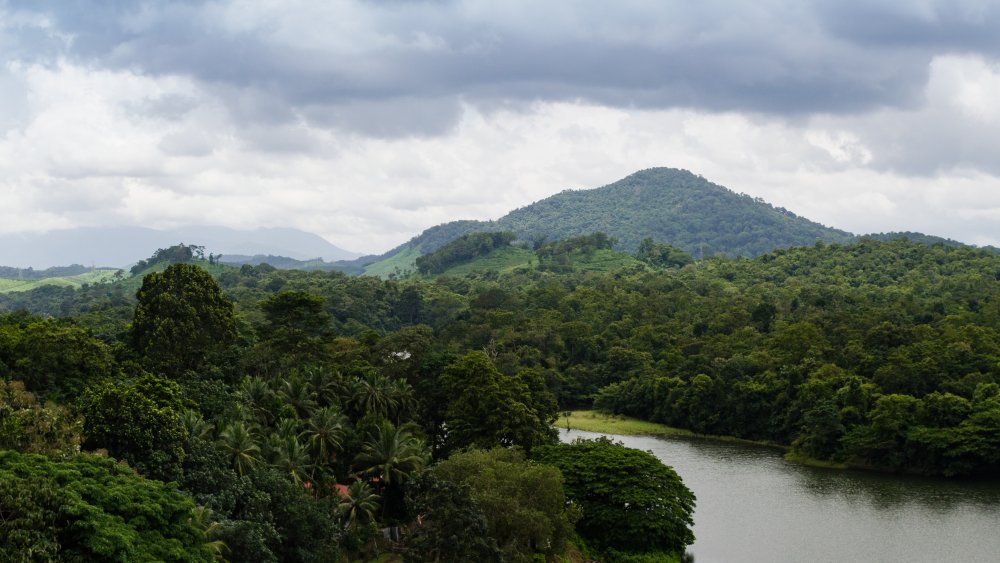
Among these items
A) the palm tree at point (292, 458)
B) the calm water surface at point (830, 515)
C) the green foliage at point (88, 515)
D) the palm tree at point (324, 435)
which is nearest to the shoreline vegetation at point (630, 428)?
the calm water surface at point (830, 515)

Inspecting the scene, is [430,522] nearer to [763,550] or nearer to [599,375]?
[763,550]

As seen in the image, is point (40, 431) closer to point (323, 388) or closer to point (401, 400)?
point (323, 388)

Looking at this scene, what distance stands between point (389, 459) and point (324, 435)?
347 centimetres

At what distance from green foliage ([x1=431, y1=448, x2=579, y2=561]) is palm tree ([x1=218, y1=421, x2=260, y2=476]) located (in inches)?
314

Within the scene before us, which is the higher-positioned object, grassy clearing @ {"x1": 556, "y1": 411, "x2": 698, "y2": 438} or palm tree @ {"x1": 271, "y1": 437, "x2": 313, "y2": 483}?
palm tree @ {"x1": 271, "y1": 437, "x2": 313, "y2": 483}

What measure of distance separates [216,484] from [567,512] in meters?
16.4

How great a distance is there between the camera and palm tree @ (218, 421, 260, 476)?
39.5m

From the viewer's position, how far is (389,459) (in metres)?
45.4

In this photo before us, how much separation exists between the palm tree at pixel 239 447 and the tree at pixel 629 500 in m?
16.5

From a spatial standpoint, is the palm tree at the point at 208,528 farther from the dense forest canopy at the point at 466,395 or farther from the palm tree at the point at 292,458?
the palm tree at the point at 292,458

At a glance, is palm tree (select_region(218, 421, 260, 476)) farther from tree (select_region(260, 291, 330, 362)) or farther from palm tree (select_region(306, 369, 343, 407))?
tree (select_region(260, 291, 330, 362))

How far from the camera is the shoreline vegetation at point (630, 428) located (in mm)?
80625

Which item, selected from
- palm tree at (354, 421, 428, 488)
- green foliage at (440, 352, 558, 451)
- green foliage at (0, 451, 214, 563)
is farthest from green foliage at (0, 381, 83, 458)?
green foliage at (440, 352, 558, 451)

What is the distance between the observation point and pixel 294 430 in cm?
4528
